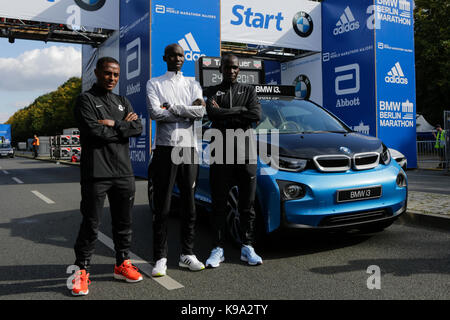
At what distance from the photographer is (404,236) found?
16.5 feet

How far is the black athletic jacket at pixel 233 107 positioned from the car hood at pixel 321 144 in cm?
46

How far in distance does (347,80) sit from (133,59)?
7.80 metres

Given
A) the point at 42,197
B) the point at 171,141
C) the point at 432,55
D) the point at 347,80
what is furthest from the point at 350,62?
the point at 432,55

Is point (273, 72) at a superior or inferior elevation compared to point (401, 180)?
superior

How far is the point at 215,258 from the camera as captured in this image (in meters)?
3.98

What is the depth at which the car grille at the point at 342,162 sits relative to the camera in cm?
405

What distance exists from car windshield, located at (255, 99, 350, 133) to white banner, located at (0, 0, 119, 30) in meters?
10.6

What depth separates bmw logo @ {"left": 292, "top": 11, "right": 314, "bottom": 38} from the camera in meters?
16.8

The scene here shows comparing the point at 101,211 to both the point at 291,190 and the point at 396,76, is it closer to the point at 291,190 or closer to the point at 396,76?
the point at 291,190

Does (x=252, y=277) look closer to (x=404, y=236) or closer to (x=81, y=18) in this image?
(x=404, y=236)

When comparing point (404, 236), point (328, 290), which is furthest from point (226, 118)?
point (404, 236)

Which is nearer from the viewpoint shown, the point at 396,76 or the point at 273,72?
the point at 396,76

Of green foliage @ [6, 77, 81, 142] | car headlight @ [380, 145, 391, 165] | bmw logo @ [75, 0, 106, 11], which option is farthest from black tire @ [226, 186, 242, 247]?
green foliage @ [6, 77, 81, 142]

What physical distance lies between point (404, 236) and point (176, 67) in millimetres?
3344
